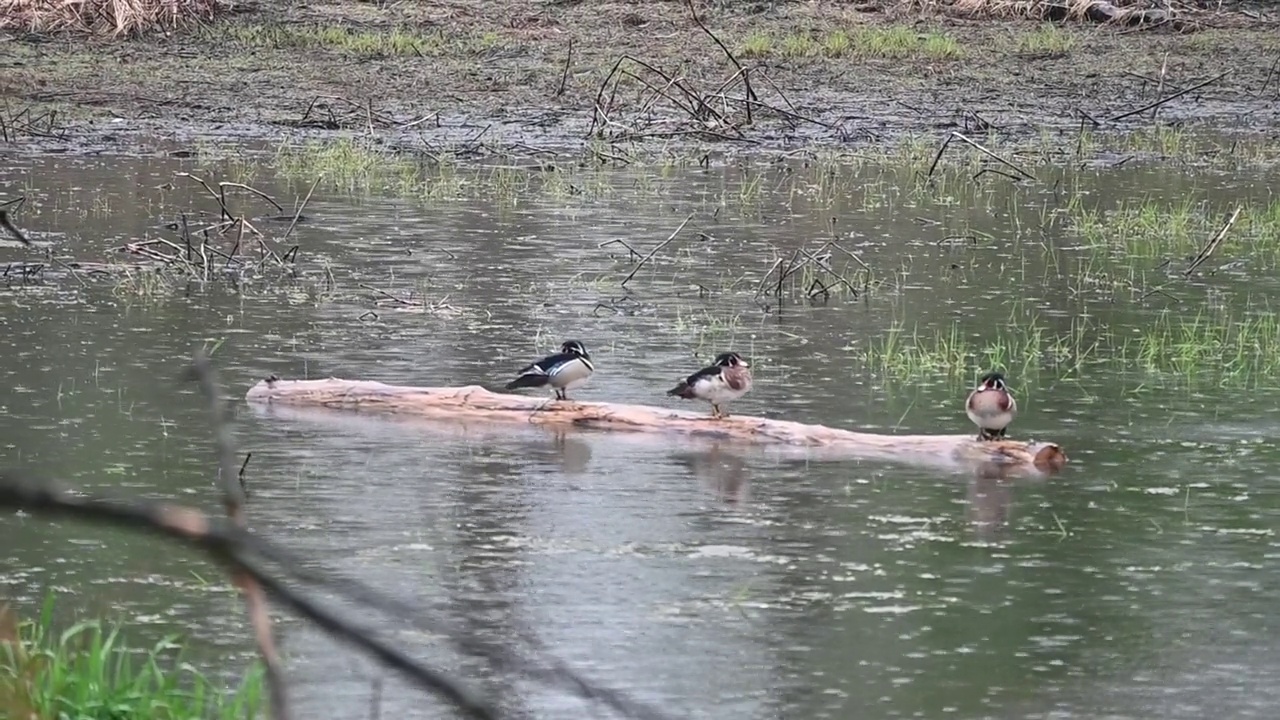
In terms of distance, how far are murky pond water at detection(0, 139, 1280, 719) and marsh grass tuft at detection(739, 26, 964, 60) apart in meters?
8.87

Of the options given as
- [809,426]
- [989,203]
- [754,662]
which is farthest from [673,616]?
[989,203]

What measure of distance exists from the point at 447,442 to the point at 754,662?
312cm

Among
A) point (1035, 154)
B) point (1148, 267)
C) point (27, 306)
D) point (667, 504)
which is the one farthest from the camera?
point (1035, 154)

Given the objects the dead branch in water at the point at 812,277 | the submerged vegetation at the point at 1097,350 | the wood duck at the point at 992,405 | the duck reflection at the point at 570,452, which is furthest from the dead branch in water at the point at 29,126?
the wood duck at the point at 992,405

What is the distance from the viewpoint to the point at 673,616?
6570mm

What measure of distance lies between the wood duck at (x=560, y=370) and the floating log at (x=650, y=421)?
13 cm

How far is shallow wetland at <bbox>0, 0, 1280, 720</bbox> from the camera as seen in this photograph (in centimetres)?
626

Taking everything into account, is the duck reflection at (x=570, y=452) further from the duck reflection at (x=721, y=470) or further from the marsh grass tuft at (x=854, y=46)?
the marsh grass tuft at (x=854, y=46)

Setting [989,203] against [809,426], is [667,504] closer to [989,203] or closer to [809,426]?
[809,426]

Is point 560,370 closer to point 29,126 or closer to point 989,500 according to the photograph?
point 989,500

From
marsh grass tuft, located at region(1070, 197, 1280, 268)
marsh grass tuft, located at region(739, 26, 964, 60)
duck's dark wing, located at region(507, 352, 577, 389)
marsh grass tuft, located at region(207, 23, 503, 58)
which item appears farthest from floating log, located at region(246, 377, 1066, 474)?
marsh grass tuft, located at region(739, 26, 964, 60)

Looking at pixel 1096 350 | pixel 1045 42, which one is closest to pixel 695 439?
pixel 1096 350

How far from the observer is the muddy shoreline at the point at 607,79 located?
68.2 ft

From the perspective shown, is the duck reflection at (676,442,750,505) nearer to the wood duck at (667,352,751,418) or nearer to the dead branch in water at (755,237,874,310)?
the wood duck at (667,352,751,418)
